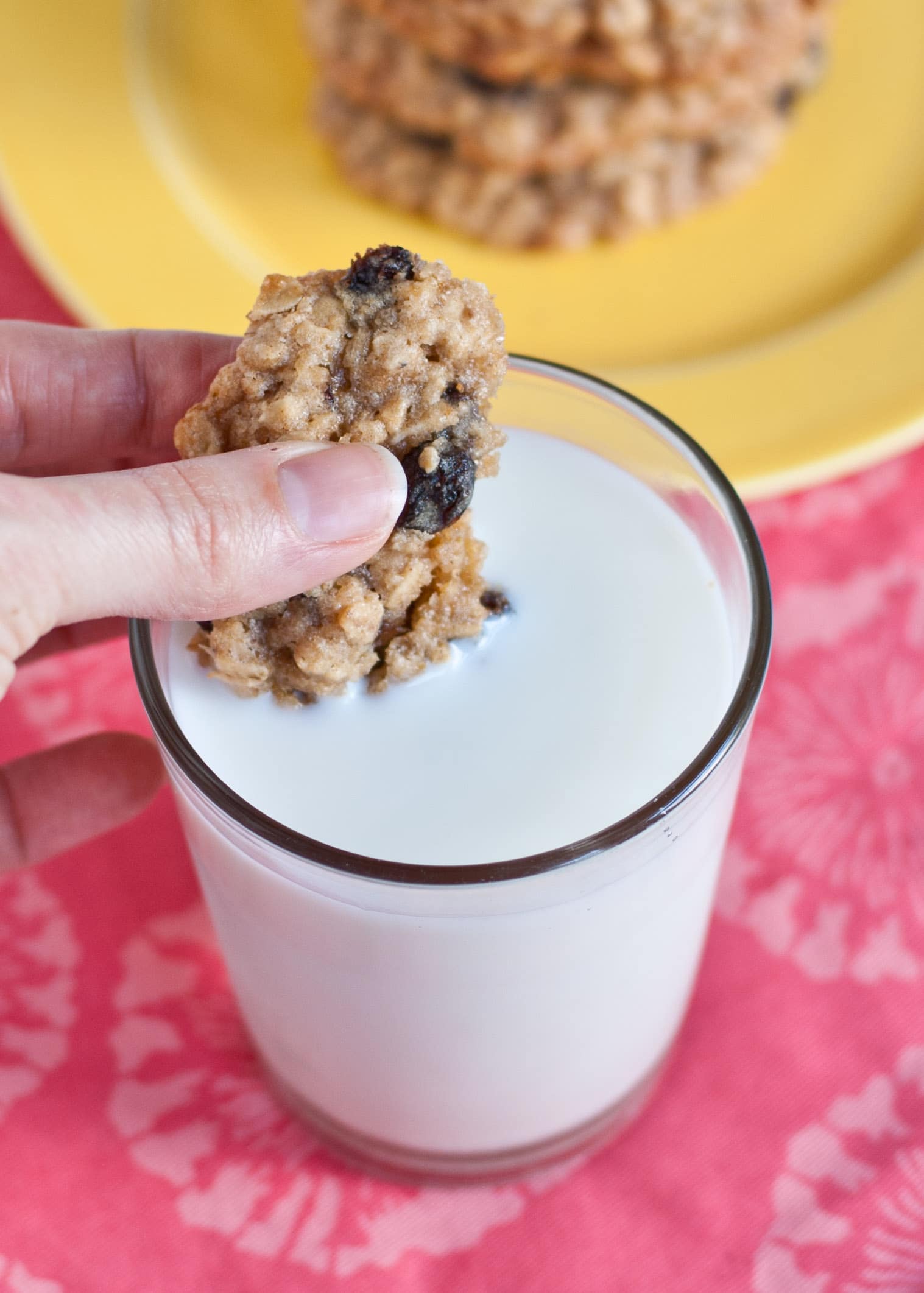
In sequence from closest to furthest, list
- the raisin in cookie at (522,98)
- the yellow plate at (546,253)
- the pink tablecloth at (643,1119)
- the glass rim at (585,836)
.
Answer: the glass rim at (585,836) < the pink tablecloth at (643,1119) < the yellow plate at (546,253) < the raisin in cookie at (522,98)

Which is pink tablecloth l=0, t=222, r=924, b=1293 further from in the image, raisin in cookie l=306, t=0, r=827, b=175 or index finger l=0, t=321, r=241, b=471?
raisin in cookie l=306, t=0, r=827, b=175

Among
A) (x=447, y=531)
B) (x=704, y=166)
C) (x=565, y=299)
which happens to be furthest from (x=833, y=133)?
(x=447, y=531)

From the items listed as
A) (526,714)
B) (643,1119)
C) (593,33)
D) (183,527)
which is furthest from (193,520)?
(593,33)

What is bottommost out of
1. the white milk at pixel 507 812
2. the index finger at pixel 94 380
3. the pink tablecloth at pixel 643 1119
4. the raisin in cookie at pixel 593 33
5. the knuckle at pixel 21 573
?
the pink tablecloth at pixel 643 1119

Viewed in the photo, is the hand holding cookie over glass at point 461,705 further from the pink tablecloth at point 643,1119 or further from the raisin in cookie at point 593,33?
the raisin in cookie at point 593,33

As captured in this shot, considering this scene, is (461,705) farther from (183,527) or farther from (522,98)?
(522,98)

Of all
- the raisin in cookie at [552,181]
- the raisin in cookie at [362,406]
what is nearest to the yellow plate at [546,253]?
the raisin in cookie at [552,181]

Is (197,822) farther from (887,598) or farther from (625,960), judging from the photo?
(887,598)

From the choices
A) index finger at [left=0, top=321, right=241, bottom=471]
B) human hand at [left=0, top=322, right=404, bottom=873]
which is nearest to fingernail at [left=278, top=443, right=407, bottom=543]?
human hand at [left=0, top=322, right=404, bottom=873]
